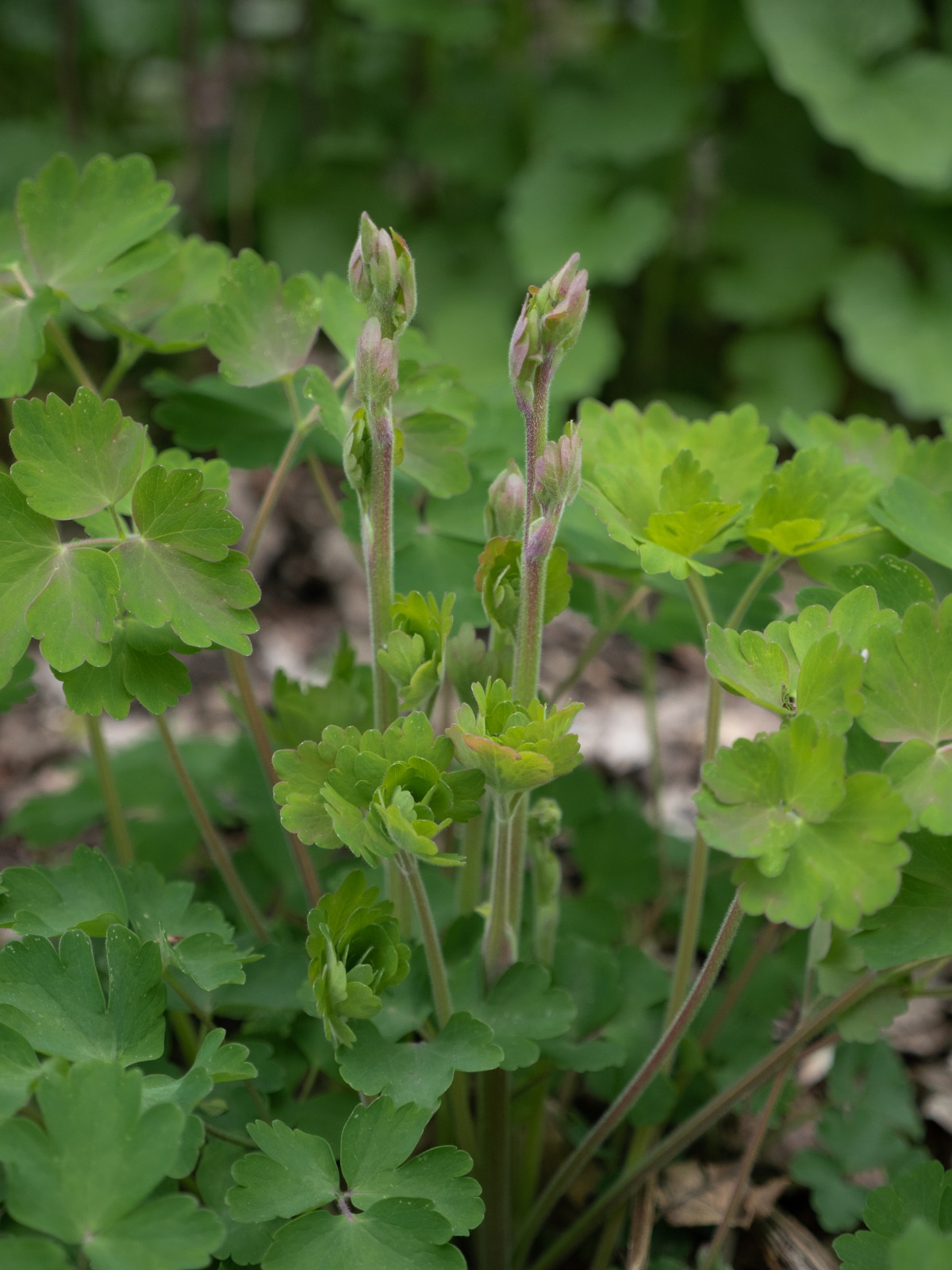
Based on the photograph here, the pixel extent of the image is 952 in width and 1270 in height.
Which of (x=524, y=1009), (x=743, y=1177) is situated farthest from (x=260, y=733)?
(x=743, y=1177)

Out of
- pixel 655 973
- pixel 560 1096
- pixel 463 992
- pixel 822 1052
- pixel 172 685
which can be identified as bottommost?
pixel 822 1052

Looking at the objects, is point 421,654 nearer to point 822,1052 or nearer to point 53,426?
point 53,426

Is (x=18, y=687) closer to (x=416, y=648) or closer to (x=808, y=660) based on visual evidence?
(x=416, y=648)

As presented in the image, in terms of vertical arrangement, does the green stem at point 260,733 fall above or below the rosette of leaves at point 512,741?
below

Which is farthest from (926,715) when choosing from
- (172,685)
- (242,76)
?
(242,76)

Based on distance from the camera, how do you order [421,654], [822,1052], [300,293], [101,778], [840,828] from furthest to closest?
1. [822,1052]
2. [101,778]
3. [300,293]
4. [421,654]
5. [840,828]

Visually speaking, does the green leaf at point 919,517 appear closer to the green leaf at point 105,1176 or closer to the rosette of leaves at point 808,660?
the rosette of leaves at point 808,660

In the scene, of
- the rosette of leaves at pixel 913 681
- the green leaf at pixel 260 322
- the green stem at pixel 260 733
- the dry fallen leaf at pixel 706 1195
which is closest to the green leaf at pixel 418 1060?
the green stem at pixel 260 733

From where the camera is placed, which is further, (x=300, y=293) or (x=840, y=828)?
(x=300, y=293)

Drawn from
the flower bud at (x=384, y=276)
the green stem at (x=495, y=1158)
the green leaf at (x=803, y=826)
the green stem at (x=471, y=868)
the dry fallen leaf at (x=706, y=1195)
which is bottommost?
the dry fallen leaf at (x=706, y=1195)
